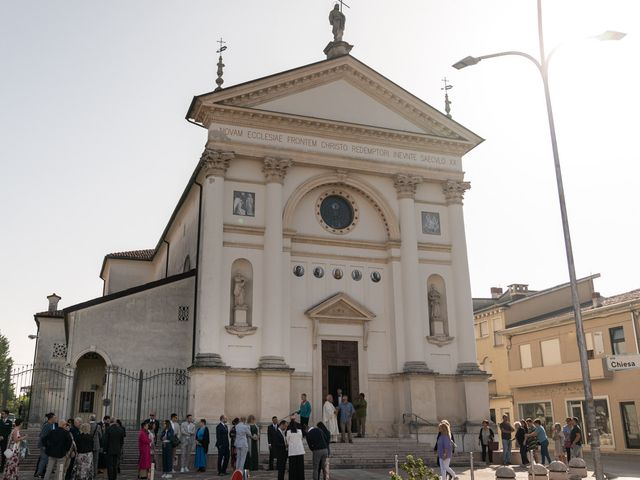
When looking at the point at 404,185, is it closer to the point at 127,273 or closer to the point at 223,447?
the point at 223,447

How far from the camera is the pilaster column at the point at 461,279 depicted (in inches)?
970

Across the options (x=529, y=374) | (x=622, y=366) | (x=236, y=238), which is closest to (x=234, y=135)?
(x=236, y=238)

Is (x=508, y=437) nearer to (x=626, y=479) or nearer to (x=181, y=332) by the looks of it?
(x=626, y=479)

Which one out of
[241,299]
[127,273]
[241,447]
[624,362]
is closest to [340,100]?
[241,299]

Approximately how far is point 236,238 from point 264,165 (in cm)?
296

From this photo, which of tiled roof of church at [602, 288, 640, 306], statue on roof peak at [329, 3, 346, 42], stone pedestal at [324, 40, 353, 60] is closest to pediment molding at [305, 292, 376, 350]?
stone pedestal at [324, 40, 353, 60]

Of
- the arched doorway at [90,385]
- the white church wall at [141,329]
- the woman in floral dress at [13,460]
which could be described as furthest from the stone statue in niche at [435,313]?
the woman in floral dress at [13,460]

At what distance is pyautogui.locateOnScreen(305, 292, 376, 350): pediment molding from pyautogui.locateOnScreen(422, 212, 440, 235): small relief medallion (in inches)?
169

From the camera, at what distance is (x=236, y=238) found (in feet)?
75.9

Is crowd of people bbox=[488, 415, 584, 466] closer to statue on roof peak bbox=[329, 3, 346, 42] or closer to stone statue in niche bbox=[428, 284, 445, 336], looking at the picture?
stone statue in niche bbox=[428, 284, 445, 336]

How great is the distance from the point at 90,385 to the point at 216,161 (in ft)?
41.3

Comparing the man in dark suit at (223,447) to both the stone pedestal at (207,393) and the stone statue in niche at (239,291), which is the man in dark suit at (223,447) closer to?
the stone pedestal at (207,393)

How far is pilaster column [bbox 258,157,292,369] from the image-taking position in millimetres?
22125

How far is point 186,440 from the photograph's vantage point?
1830 centimetres
